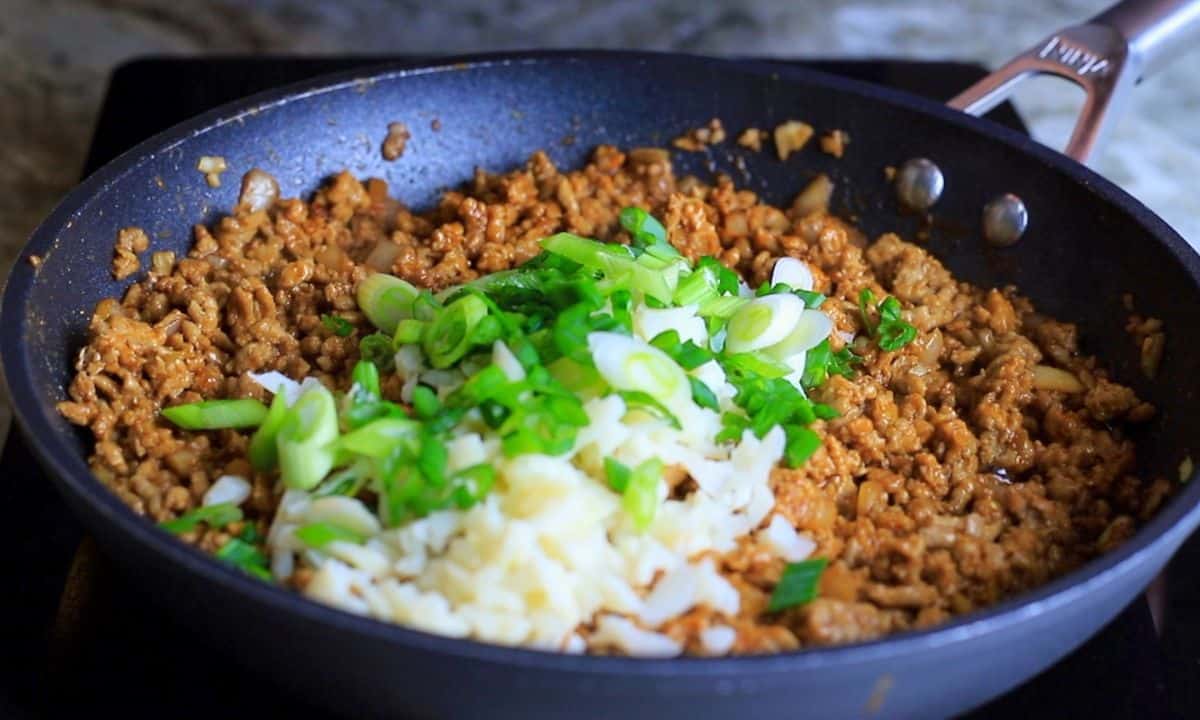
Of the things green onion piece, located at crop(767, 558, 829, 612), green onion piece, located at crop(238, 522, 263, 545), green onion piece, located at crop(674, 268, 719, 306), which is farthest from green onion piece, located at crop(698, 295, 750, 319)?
green onion piece, located at crop(238, 522, 263, 545)

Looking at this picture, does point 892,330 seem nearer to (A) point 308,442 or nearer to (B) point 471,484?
(B) point 471,484

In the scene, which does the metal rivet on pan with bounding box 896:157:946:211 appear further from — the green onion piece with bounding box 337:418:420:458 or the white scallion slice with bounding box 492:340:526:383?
the green onion piece with bounding box 337:418:420:458

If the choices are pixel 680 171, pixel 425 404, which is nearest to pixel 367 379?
pixel 425 404

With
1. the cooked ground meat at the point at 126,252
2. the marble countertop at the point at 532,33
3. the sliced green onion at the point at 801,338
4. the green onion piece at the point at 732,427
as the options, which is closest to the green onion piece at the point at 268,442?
the cooked ground meat at the point at 126,252

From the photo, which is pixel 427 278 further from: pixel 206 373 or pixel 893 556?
pixel 893 556

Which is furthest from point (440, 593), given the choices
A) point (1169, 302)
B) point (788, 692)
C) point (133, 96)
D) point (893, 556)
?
point (133, 96)
